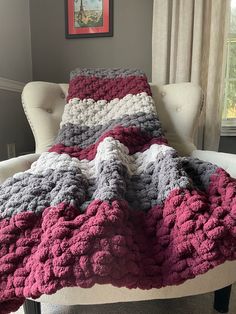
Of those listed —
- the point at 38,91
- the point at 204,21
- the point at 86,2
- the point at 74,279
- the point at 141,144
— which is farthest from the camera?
the point at 86,2

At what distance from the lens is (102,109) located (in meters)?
1.39

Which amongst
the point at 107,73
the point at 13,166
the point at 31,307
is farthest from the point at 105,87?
the point at 31,307

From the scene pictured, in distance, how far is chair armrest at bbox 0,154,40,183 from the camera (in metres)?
Answer: 0.95

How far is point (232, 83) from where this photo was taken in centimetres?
200

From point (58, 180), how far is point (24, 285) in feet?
0.89

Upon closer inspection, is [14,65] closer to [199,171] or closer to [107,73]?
[107,73]

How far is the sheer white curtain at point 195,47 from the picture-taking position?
5.64 ft

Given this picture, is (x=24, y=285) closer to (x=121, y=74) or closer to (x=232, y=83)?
(x=121, y=74)

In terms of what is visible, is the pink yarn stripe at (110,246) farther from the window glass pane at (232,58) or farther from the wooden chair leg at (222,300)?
the window glass pane at (232,58)

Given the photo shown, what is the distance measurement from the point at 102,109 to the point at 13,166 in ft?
1.77

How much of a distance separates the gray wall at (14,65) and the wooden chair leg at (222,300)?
56.5 inches

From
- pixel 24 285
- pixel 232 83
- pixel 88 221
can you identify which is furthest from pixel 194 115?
pixel 24 285

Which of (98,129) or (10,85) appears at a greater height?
(10,85)

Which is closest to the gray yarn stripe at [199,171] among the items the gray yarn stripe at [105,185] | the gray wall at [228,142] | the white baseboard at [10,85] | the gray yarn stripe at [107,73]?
the gray yarn stripe at [105,185]
